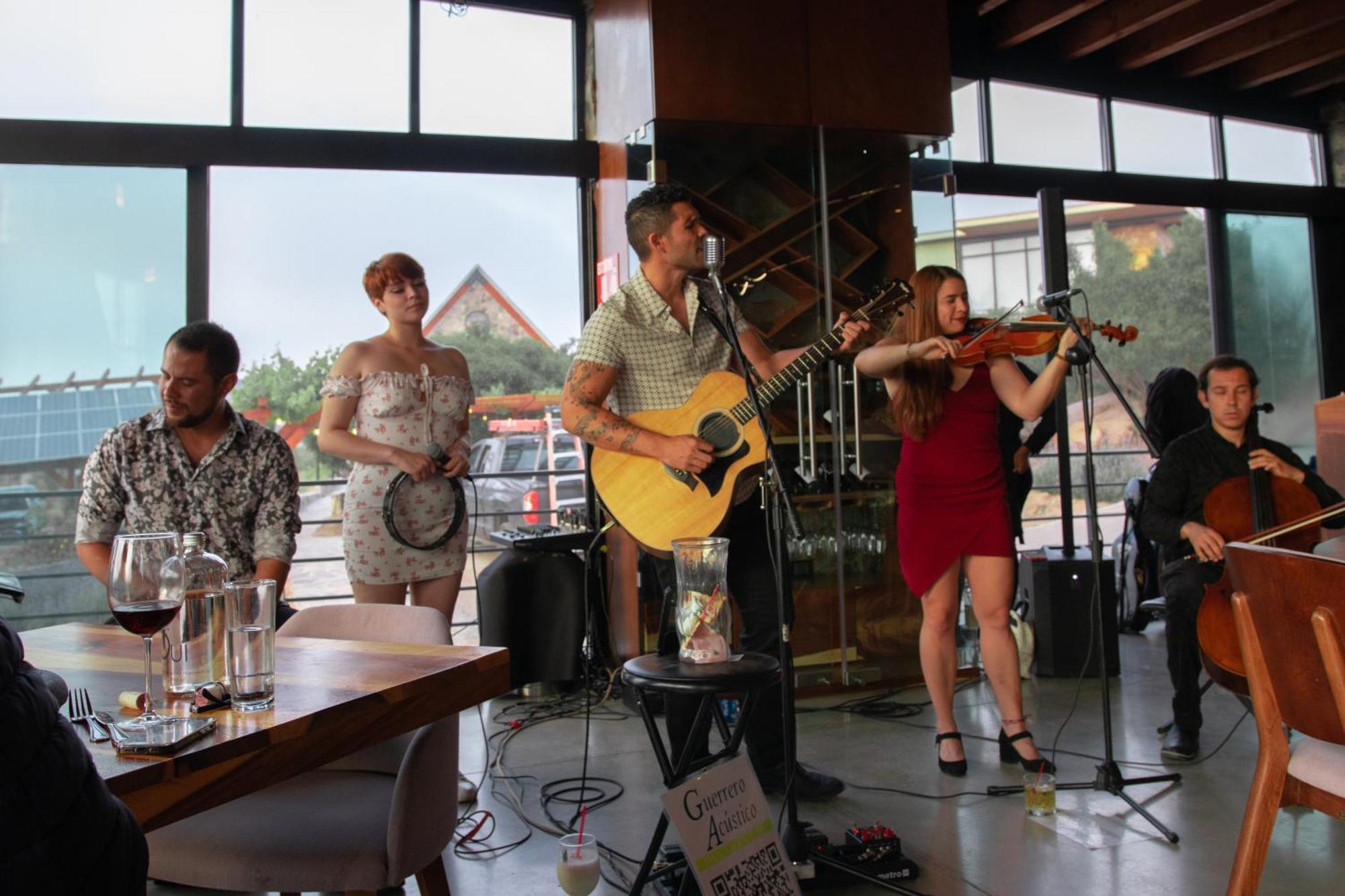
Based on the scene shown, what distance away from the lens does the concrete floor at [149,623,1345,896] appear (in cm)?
241

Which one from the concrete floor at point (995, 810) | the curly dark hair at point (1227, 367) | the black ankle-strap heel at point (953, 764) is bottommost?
the concrete floor at point (995, 810)

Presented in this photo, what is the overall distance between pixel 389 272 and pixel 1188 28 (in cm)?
454

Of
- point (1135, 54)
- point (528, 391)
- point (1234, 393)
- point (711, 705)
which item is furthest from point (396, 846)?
point (1135, 54)

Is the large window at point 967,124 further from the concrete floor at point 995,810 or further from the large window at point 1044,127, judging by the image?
the concrete floor at point 995,810

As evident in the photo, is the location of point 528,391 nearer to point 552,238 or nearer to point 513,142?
point 552,238

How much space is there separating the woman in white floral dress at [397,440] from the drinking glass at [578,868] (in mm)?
1086

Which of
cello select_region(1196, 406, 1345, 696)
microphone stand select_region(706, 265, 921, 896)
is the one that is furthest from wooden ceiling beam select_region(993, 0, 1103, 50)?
microphone stand select_region(706, 265, 921, 896)

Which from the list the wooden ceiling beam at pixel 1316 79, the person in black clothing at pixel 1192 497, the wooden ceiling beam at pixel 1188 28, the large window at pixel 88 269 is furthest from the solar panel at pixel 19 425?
the wooden ceiling beam at pixel 1316 79

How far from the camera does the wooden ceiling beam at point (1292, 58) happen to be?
582 centimetres

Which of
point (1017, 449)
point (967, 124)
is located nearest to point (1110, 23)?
point (967, 124)

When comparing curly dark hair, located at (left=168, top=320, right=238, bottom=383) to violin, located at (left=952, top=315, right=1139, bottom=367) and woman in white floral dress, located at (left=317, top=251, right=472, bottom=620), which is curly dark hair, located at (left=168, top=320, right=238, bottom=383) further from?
violin, located at (left=952, top=315, right=1139, bottom=367)

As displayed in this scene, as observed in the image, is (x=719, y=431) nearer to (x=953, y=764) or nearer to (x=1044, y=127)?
(x=953, y=764)

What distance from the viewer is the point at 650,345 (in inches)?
118

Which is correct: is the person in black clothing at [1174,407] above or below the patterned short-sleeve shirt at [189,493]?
above
